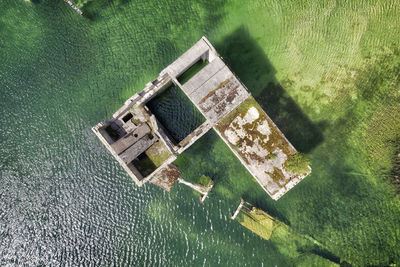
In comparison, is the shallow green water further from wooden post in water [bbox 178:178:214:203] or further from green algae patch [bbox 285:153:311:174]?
green algae patch [bbox 285:153:311:174]

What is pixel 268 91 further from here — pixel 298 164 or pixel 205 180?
pixel 205 180

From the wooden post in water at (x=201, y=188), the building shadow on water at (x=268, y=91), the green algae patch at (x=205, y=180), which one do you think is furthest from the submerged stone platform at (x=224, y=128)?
Answer: the green algae patch at (x=205, y=180)

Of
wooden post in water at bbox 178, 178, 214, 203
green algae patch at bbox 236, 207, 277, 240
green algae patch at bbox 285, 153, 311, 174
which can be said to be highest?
wooden post in water at bbox 178, 178, 214, 203

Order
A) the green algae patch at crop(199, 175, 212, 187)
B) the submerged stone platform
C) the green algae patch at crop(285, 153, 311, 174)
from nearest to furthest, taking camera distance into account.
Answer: the green algae patch at crop(285, 153, 311, 174), the submerged stone platform, the green algae patch at crop(199, 175, 212, 187)

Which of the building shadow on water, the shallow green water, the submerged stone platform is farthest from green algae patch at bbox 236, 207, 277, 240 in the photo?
Result: the building shadow on water

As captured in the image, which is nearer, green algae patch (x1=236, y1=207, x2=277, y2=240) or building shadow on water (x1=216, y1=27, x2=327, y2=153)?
green algae patch (x1=236, y1=207, x2=277, y2=240)

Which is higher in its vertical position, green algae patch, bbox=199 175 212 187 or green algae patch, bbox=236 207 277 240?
green algae patch, bbox=199 175 212 187

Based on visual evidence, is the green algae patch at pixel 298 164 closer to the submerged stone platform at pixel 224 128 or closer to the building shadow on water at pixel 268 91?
the submerged stone platform at pixel 224 128
